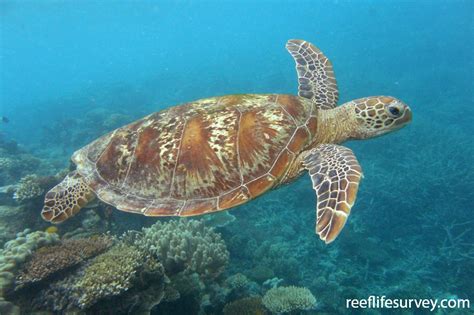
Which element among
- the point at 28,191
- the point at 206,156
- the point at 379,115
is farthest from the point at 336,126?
the point at 28,191

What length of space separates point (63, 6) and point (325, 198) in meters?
61.4

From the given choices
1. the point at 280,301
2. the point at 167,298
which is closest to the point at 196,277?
the point at 167,298

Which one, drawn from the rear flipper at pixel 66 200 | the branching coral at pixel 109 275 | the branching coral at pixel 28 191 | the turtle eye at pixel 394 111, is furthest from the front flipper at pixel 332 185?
the branching coral at pixel 28 191

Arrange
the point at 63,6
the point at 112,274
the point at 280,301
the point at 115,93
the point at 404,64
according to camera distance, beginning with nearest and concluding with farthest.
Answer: the point at 112,274 → the point at 280,301 → the point at 404,64 → the point at 115,93 → the point at 63,6

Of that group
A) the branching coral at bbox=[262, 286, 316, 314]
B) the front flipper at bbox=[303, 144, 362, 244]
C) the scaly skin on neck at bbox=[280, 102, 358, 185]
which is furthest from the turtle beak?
the branching coral at bbox=[262, 286, 316, 314]

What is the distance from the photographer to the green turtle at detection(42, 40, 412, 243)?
3619 mm

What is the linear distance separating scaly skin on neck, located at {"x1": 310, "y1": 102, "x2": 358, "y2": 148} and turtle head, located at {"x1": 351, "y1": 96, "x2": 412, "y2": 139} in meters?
0.07

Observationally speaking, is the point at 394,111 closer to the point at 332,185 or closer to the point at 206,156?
the point at 332,185

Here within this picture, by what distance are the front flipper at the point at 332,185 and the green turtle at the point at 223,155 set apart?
0.04ft

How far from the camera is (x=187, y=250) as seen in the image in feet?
15.5

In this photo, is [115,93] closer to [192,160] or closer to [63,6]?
[192,160]

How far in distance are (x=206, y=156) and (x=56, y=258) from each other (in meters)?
2.06

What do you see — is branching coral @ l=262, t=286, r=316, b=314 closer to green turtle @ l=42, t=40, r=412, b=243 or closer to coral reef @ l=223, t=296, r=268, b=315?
coral reef @ l=223, t=296, r=268, b=315

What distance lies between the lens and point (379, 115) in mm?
4254
